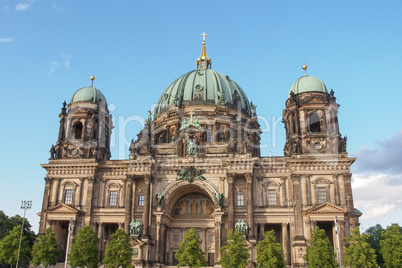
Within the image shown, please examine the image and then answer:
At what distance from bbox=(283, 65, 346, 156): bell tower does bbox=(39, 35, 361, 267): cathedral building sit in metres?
0.13

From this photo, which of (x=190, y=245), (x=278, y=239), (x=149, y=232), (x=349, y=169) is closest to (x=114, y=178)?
(x=149, y=232)

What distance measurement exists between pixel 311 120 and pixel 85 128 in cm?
3166

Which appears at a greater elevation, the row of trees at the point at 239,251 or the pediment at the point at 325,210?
the pediment at the point at 325,210

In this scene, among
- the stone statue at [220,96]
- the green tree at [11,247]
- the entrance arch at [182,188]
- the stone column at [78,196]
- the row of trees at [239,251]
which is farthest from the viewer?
the stone statue at [220,96]

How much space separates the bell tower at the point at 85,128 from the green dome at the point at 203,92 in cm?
1301

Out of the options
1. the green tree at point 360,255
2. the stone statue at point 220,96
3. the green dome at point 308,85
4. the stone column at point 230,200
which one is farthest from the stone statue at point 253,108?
the green tree at point 360,255

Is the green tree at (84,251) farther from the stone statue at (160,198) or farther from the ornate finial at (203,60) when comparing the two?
the ornate finial at (203,60)

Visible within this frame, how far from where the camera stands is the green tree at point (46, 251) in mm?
47781

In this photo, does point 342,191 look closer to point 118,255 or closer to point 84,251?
point 118,255

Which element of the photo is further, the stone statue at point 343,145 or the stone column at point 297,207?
the stone statue at point 343,145

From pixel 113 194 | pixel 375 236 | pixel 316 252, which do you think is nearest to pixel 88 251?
pixel 113 194

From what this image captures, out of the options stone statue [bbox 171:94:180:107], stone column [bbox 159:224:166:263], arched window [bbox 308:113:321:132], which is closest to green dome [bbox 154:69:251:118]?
stone statue [bbox 171:94:180:107]

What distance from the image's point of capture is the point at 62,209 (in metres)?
53.7

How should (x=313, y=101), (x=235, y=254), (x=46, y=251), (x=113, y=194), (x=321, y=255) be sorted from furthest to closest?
(x=313, y=101), (x=113, y=194), (x=46, y=251), (x=235, y=254), (x=321, y=255)
